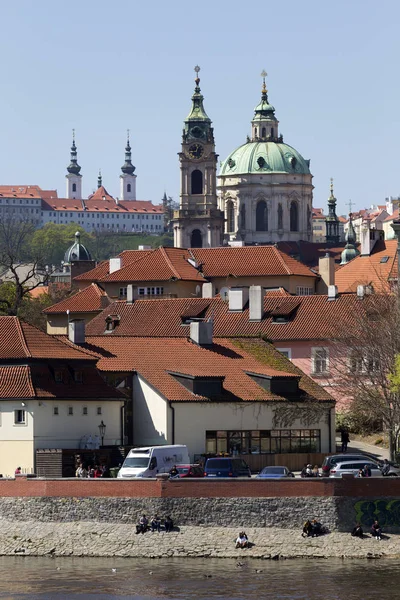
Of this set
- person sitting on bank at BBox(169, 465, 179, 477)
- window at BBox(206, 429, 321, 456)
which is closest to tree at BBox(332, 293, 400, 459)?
window at BBox(206, 429, 321, 456)

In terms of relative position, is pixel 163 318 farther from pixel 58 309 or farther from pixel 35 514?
pixel 35 514

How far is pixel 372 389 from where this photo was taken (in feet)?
273

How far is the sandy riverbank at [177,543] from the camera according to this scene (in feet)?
216

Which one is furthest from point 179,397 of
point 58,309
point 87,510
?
point 58,309

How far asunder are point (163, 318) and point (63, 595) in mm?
41471

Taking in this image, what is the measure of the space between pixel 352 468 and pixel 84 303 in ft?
158

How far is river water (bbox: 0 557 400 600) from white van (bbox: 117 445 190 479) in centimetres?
466

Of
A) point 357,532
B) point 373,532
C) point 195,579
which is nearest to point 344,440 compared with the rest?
point 373,532

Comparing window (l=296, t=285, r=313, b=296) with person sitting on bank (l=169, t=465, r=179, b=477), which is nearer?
person sitting on bank (l=169, t=465, r=179, b=477)

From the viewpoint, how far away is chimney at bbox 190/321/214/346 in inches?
3332

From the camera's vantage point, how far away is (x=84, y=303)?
11700 centimetres

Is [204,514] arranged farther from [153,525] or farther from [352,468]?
[352,468]

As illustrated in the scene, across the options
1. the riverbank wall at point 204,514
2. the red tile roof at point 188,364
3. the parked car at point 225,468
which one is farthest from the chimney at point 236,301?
the riverbank wall at point 204,514

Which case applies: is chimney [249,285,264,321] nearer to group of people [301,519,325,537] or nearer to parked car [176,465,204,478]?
parked car [176,465,204,478]
